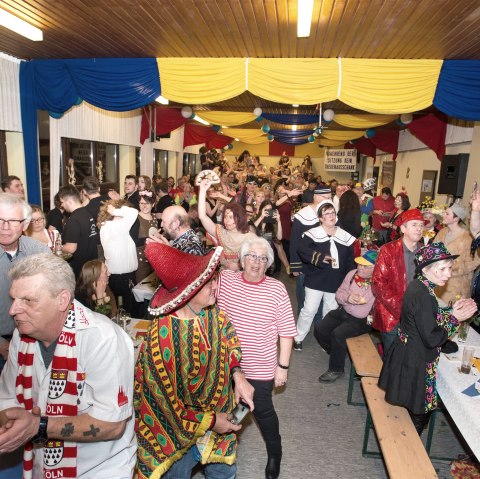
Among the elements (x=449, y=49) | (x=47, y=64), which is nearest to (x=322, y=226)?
(x=449, y=49)

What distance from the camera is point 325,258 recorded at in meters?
4.52

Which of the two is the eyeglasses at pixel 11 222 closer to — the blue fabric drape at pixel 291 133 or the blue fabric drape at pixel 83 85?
the blue fabric drape at pixel 83 85

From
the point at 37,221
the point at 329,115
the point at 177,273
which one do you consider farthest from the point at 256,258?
the point at 329,115

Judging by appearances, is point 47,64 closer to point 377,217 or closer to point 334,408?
point 334,408

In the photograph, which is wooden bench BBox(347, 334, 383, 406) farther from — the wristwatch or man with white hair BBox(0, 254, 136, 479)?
the wristwatch

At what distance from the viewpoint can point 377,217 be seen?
956 cm

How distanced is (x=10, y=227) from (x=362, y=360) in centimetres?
314

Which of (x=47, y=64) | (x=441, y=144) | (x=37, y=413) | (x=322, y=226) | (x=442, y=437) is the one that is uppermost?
(x=47, y=64)

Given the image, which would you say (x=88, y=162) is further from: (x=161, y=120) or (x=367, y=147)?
(x=367, y=147)

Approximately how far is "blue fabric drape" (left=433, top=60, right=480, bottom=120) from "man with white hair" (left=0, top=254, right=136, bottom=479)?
5421mm

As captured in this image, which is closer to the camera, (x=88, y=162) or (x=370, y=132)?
(x=88, y=162)

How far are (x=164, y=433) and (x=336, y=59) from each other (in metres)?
5.28

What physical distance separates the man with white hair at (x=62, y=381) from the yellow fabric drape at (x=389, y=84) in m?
4.96

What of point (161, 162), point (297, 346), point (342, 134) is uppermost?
point (342, 134)
